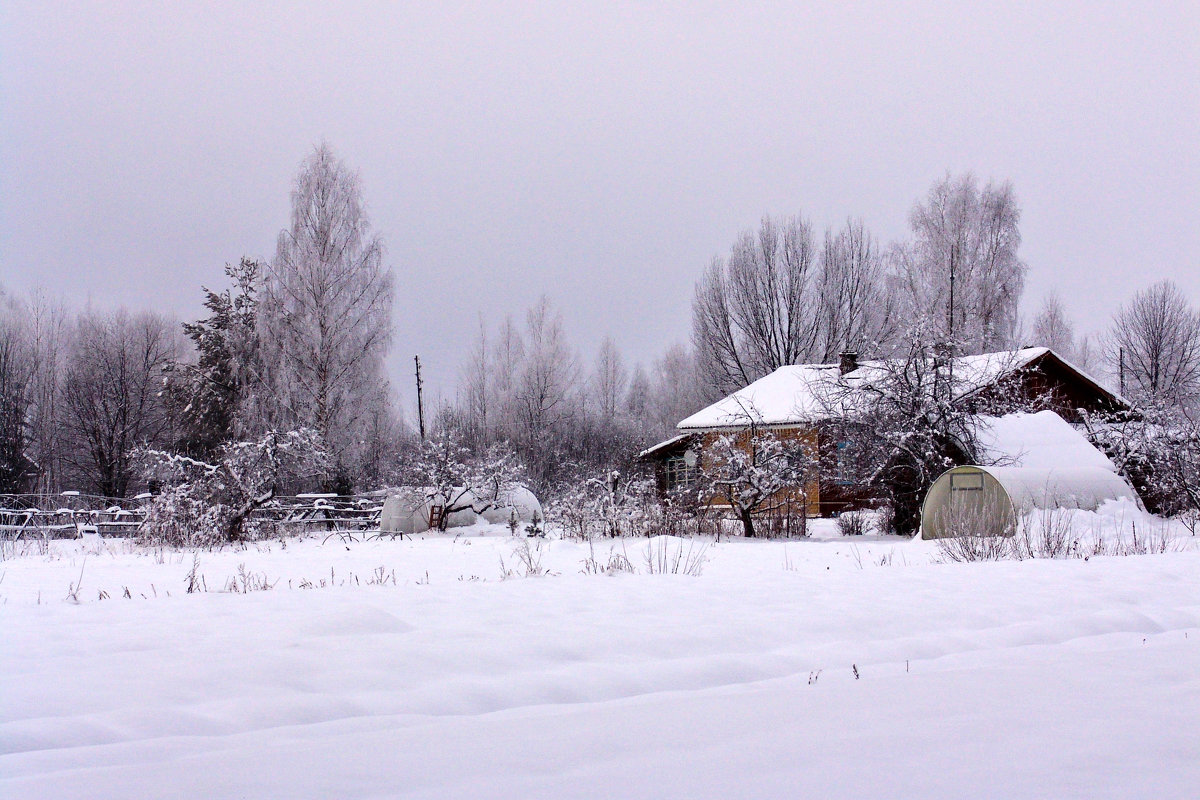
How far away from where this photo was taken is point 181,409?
116 feet

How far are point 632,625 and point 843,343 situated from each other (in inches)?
1398

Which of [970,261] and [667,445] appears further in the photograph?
[970,261]

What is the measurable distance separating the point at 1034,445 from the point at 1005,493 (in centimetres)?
440

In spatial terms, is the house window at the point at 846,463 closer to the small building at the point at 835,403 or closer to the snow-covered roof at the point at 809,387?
the small building at the point at 835,403

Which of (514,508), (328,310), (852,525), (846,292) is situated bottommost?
(852,525)

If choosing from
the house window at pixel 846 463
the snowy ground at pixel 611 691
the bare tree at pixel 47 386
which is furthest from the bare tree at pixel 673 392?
the snowy ground at pixel 611 691

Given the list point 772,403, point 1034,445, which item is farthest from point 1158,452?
point 772,403

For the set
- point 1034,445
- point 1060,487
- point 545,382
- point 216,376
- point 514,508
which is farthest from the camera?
point 545,382

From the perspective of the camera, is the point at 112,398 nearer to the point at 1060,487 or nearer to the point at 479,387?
the point at 479,387

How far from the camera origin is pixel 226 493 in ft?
60.2

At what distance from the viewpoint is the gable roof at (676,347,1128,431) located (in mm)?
19281

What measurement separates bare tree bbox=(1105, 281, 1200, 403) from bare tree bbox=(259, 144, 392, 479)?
3255 centimetres

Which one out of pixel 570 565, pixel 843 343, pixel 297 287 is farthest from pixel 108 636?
pixel 843 343

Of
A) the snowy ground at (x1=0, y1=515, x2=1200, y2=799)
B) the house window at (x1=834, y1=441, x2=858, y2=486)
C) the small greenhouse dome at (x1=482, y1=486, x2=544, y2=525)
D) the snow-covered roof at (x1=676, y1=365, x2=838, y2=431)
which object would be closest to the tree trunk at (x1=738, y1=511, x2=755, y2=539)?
the house window at (x1=834, y1=441, x2=858, y2=486)
